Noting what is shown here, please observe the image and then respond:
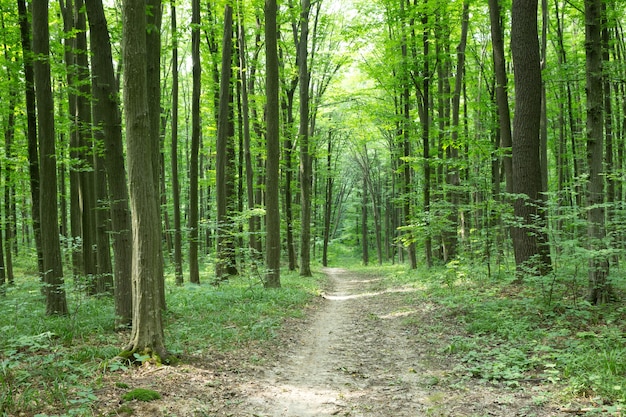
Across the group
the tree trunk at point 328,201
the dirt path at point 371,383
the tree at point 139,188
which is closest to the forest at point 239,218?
the tree at point 139,188

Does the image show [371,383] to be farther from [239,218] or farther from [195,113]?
[195,113]

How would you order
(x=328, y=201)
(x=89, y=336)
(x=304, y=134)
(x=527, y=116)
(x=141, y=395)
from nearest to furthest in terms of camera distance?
1. (x=141, y=395)
2. (x=89, y=336)
3. (x=527, y=116)
4. (x=304, y=134)
5. (x=328, y=201)

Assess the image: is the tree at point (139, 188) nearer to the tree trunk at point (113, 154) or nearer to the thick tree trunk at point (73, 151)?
the tree trunk at point (113, 154)

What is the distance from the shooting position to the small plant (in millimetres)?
4578

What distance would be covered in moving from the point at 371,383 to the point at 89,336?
4857 millimetres

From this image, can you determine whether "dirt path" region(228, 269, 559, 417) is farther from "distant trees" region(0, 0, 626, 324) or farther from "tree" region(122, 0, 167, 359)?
"distant trees" region(0, 0, 626, 324)

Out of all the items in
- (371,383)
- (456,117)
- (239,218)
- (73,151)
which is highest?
(456,117)

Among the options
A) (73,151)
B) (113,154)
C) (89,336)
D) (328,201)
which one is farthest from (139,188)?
(328,201)

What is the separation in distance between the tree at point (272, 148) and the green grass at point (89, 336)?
105cm

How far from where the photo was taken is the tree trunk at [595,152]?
7.55 meters

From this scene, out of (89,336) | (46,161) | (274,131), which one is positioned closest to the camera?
(89,336)

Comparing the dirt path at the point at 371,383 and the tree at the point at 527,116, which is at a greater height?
the tree at the point at 527,116

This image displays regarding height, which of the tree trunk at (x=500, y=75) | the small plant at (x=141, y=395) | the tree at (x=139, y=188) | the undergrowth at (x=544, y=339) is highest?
the tree trunk at (x=500, y=75)

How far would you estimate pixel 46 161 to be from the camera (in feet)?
27.6
